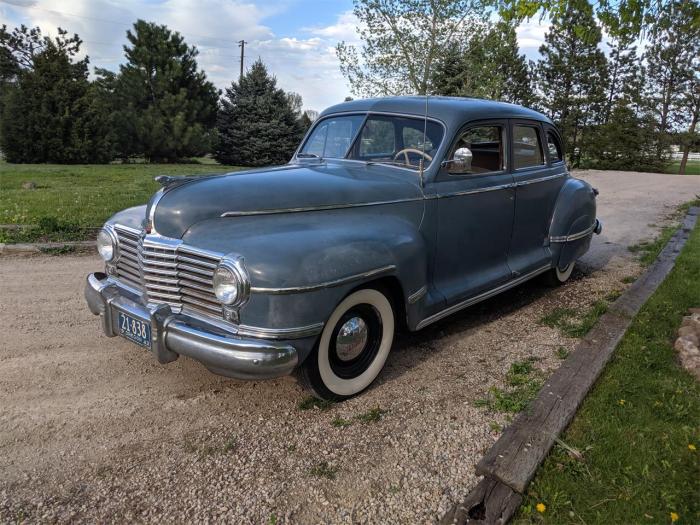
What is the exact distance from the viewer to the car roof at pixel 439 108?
3879 millimetres

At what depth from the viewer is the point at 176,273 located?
2.83 meters

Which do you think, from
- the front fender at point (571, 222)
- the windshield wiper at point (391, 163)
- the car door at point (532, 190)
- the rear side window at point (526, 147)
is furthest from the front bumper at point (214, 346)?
the front fender at point (571, 222)

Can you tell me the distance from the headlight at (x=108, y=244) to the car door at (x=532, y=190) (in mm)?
3156

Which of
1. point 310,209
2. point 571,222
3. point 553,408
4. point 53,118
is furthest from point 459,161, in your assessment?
point 53,118

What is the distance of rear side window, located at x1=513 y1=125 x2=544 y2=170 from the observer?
15.0 feet

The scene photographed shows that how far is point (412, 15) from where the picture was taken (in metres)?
18.5

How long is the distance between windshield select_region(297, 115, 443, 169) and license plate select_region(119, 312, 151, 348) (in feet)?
6.64

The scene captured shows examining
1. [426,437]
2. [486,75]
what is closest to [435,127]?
[426,437]

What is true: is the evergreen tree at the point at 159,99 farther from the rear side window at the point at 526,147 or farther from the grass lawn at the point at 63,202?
the rear side window at the point at 526,147

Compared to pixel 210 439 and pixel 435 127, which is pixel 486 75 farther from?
pixel 210 439

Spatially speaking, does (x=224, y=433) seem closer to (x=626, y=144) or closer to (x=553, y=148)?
(x=553, y=148)

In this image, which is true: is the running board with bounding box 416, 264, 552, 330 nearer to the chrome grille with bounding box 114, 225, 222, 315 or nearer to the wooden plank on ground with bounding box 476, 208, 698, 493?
the wooden plank on ground with bounding box 476, 208, 698, 493

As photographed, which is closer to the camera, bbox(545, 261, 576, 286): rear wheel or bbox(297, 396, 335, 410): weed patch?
bbox(297, 396, 335, 410): weed patch

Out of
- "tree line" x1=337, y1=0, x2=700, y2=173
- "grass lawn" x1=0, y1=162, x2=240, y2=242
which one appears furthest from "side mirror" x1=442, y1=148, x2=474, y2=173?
"tree line" x1=337, y1=0, x2=700, y2=173
